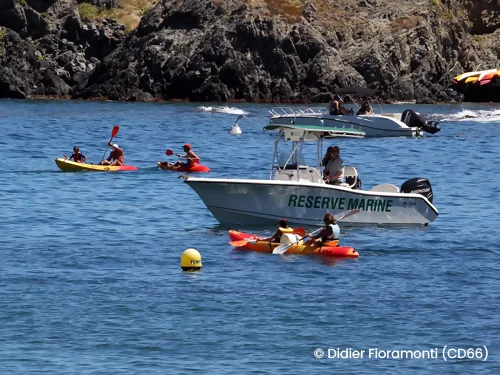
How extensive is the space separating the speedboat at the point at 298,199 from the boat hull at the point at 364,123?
3302 centimetres

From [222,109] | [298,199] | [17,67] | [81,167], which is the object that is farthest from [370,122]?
[17,67]

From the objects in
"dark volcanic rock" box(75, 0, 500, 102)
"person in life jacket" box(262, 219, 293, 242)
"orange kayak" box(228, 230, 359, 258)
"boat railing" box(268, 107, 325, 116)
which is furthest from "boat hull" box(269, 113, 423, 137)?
"dark volcanic rock" box(75, 0, 500, 102)

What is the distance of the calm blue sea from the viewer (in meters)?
20.6

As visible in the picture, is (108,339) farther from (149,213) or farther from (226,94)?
(226,94)

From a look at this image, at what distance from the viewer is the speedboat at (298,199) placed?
3256cm

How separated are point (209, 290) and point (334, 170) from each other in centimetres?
958

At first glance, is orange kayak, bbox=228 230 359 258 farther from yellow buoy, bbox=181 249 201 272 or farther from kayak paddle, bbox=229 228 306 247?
yellow buoy, bbox=181 249 201 272

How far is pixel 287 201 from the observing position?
3278 cm

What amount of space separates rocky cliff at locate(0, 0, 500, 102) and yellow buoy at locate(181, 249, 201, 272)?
8187 cm

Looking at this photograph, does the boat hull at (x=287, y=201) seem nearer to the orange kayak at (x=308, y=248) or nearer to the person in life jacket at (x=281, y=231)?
the orange kayak at (x=308, y=248)

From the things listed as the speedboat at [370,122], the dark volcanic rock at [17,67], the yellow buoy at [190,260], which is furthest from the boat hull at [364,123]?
the dark volcanic rock at [17,67]

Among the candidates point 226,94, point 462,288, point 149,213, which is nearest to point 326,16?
point 226,94

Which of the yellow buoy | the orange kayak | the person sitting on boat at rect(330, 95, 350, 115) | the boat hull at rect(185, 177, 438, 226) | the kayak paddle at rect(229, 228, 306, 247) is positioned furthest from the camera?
the person sitting on boat at rect(330, 95, 350, 115)

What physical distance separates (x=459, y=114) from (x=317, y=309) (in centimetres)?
7318
